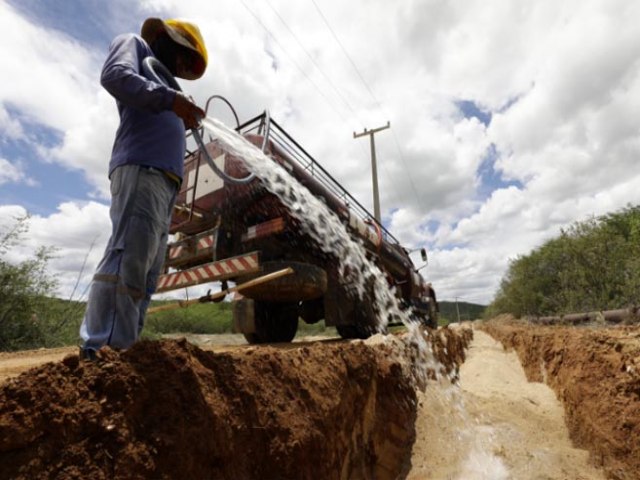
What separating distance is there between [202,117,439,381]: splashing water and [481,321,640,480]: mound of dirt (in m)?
1.43

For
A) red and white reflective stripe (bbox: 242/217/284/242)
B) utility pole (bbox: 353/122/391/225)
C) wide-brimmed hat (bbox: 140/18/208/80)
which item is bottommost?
red and white reflective stripe (bbox: 242/217/284/242)

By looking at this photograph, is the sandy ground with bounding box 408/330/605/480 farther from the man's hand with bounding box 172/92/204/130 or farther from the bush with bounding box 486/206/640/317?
the bush with bounding box 486/206/640/317

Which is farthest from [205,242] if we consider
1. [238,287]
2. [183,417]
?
[183,417]

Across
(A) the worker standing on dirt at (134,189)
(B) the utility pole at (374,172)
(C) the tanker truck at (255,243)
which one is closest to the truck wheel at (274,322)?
(C) the tanker truck at (255,243)

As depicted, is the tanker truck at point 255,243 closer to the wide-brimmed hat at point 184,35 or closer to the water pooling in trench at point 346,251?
the water pooling in trench at point 346,251

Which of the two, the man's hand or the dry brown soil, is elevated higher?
the man's hand

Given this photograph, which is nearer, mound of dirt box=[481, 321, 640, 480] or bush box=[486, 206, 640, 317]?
mound of dirt box=[481, 321, 640, 480]

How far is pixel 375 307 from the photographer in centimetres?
588

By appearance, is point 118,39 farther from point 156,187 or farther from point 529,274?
point 529,274

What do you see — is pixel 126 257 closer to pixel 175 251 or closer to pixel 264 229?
pixel 264 229

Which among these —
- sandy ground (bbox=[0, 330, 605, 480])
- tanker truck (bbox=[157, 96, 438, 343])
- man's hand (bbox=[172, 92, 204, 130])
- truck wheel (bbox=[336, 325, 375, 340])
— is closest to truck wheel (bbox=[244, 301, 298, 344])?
tanker truck (bbox=[157, 96, 438, 343])

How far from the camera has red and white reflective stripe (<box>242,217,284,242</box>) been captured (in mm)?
4418

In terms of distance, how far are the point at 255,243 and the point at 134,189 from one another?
2907 millimetres

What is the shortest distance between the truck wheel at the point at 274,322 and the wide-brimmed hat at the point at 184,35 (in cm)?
399
